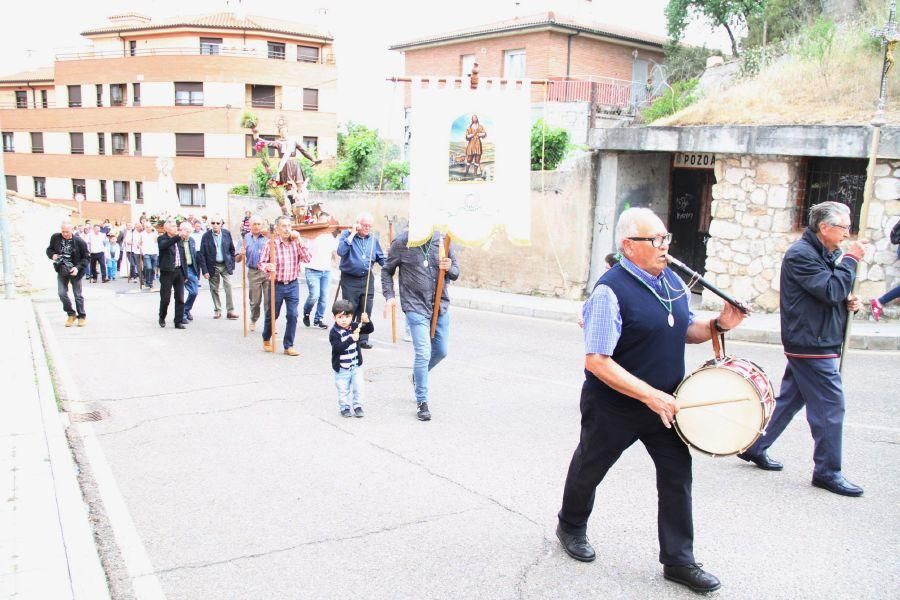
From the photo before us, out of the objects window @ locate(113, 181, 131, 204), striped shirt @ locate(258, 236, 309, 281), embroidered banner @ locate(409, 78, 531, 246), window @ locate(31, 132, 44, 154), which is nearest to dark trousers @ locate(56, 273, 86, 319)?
striped shirt @ locate(258, 236, 309, 281)

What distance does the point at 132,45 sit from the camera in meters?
51.2

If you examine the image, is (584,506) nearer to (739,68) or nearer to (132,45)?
(739,68)

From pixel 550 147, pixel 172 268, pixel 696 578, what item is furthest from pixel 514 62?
pixel 696 578

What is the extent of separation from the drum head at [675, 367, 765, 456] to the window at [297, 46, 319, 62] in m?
49.8

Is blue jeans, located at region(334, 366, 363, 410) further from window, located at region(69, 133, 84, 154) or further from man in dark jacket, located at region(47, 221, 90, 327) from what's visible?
window, located at region(69, 133, 84, 154)

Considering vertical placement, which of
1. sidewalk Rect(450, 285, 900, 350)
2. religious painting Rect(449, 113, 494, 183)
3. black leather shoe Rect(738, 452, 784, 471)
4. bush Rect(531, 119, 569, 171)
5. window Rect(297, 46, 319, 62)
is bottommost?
sidewalk Rect(450, 285, 900, 350)

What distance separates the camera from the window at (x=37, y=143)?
55.8m

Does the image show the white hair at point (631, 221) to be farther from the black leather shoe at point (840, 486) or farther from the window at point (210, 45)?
the window at point (210, 45)

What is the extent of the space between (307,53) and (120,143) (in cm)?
1366

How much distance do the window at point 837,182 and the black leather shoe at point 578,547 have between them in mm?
10109

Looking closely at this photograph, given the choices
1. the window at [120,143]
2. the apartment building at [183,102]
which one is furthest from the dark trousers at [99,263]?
the window at [120,143]

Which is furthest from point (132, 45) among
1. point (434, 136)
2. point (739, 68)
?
point (434, 136)

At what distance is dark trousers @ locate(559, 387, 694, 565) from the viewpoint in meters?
3.94

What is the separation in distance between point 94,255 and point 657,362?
2387 cm
